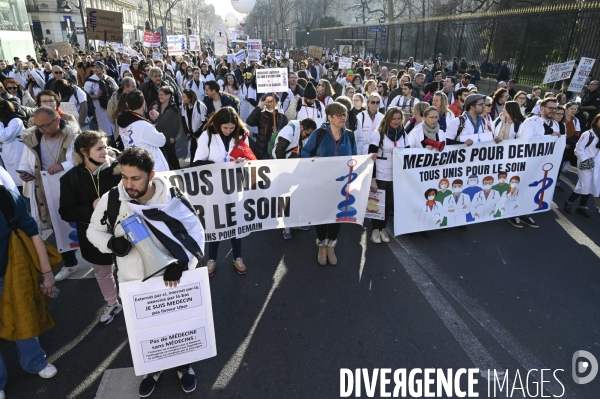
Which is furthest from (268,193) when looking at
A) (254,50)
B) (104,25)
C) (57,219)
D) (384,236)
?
(254,50)

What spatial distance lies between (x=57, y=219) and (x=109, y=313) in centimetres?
125

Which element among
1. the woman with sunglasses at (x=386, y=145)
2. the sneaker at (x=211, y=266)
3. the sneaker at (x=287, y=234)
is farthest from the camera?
the sneaker at (x=287, y=234)

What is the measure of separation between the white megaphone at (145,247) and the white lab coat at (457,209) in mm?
4195

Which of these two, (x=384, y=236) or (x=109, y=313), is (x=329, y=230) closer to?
(x=384, y=236)

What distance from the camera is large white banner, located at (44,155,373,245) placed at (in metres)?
4.23

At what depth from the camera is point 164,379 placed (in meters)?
3.06

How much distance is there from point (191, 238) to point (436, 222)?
3873 millimetres

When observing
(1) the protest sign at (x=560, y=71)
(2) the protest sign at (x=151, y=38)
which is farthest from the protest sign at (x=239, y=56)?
(1) the protest sign at (x=560, y=71)

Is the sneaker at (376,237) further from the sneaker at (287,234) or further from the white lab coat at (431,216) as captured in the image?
the sneaker at (287,234)

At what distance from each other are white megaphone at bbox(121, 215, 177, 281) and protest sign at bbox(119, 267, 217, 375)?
0.46 ft

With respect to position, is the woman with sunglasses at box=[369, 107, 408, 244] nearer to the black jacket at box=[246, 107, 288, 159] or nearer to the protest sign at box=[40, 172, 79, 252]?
the black jacket at box=[246, 107, 288, 159]

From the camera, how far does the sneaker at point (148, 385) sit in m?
2.88

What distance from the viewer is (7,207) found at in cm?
263

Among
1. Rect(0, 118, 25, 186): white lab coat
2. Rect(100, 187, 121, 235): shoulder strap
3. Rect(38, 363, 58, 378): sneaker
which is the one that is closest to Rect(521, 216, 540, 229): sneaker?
Rect(100, 187, 121, 235): shoulder strap
